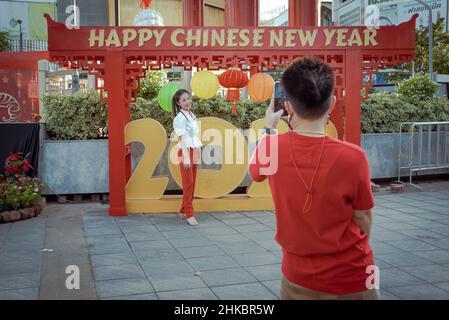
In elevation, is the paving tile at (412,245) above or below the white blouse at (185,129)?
below

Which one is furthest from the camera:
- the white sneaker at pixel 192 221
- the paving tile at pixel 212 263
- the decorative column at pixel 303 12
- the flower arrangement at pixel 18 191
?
the decorative column at pixel 303 12

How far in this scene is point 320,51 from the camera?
7781 mm

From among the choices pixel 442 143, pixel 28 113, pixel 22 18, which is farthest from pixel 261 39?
pixel 22 18

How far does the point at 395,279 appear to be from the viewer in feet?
15.3

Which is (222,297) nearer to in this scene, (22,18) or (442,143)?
(442,143)

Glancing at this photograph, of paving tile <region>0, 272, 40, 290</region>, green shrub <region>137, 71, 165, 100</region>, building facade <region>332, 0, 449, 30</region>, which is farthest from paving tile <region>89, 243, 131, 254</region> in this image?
building facade <region>332, 0, 449, 30</region>

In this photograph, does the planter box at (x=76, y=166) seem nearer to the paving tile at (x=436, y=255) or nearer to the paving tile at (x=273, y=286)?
the paving tile at (x=273, y=286)

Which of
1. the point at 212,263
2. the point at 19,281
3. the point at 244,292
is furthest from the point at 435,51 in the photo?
the point at 19,281

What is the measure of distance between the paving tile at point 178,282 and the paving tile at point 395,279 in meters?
1.65

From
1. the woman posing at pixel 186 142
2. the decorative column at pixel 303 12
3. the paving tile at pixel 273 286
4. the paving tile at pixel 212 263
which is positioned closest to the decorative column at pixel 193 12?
the decorative column at pixel 303 12

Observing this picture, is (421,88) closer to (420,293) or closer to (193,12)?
(193,12)

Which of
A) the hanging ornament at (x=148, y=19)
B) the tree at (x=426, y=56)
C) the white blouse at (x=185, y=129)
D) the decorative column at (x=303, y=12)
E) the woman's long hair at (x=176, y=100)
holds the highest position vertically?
the tree at (x=426, y=56)

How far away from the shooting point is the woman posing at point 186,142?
23.4 feet
